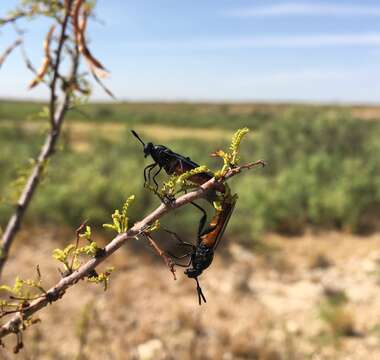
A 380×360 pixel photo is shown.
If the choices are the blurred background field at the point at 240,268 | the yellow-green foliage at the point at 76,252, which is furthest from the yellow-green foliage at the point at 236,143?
the blurred background field at the point at 240,268

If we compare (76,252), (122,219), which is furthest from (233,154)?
(76,252)

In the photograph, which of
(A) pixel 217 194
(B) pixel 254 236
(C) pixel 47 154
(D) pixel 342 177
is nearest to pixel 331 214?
(D) pixel 342 177

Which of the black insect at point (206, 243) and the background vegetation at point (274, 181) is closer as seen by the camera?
the black insect at point (206, 243)

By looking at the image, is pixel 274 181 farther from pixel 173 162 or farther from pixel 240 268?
pixel 173 162

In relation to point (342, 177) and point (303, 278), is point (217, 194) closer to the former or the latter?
point (303, 278)

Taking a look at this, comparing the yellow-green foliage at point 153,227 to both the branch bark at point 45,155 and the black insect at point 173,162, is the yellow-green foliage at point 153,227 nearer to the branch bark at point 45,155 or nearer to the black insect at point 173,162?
the black insect at point 173,162

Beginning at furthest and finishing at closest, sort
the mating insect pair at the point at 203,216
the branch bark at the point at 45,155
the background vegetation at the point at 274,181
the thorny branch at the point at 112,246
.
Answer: the background vegetation at the point at 274,181
the branch bark at the point at 45,155
the mating insect pair at the point at 203,216
the thorny branch at the point at 112,246

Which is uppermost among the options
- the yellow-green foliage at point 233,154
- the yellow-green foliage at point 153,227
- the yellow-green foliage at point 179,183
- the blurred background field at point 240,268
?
the yellow-green foliage at point 233,154
